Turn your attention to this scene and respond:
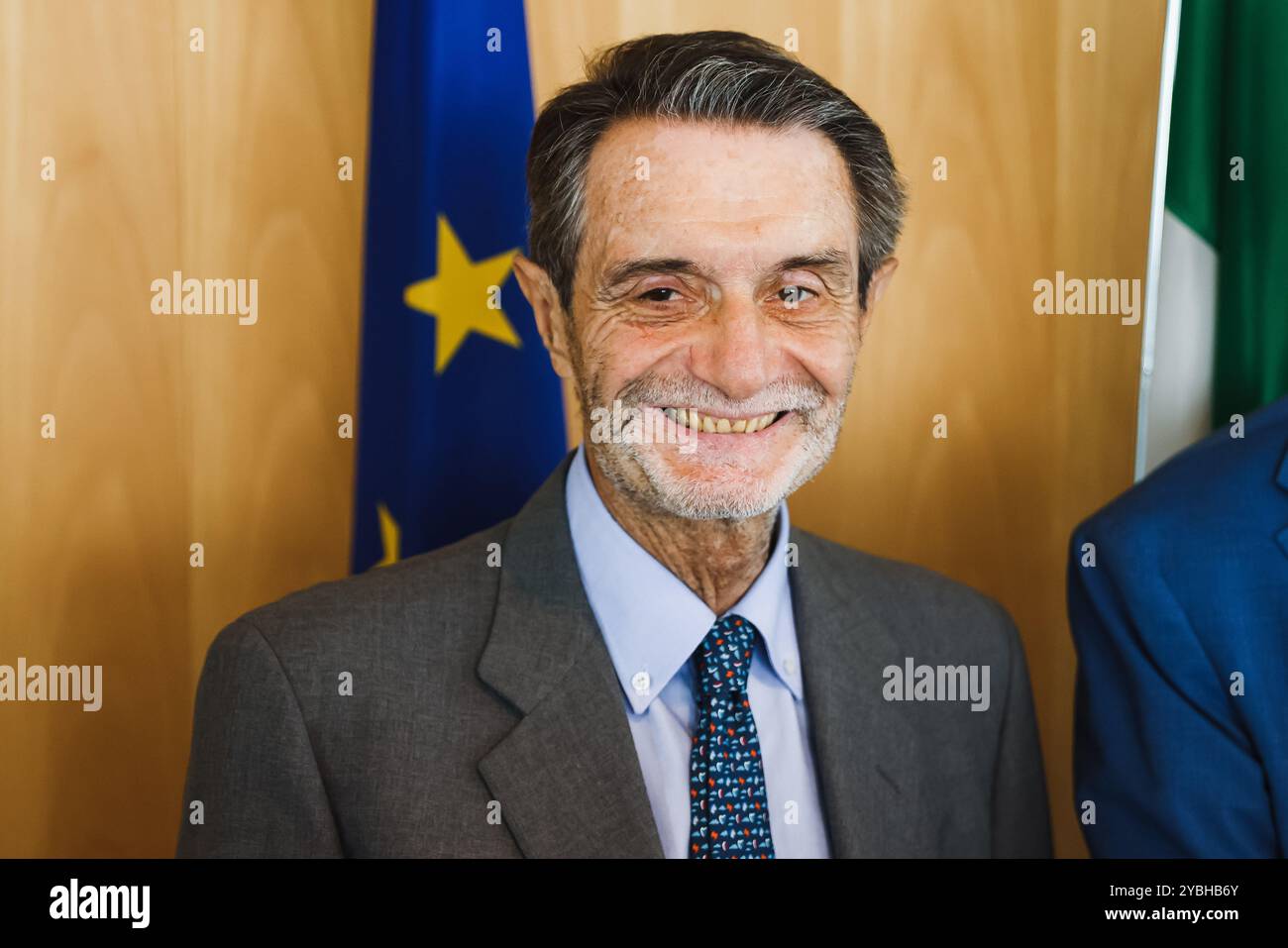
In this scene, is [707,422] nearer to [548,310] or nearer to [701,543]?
[701,543]

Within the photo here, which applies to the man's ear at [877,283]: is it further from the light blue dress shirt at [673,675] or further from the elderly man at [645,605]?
the light blue dress shirt at [673,675]

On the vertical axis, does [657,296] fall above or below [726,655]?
above

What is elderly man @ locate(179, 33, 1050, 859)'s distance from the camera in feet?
→ 5.01

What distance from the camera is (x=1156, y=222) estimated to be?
220 centimetres

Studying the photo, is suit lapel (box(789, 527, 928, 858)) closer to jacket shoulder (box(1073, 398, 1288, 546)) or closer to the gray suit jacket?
the gray suit jacket

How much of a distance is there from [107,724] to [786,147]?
1449mm

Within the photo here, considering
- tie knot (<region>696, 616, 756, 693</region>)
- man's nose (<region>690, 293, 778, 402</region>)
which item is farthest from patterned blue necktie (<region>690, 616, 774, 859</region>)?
man's nose (<region>690, 293, 778, 402</region>)

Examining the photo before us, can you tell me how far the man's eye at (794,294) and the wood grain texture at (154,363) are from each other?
88cm

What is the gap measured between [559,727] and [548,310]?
55 cm

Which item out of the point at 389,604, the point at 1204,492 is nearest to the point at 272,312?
the point at 389,604

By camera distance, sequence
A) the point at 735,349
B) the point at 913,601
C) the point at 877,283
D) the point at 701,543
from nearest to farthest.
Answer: the point at 735,349 → the point at 701,543 → the point at 877,283 → the point at 913,601

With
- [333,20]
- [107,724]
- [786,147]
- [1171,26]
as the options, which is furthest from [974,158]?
[107,724]

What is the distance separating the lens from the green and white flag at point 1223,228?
2051mm

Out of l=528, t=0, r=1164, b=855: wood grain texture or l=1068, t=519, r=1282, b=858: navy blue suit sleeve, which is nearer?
l=1068, t=519, r=1282, b=858: navy blue suit sleeve
